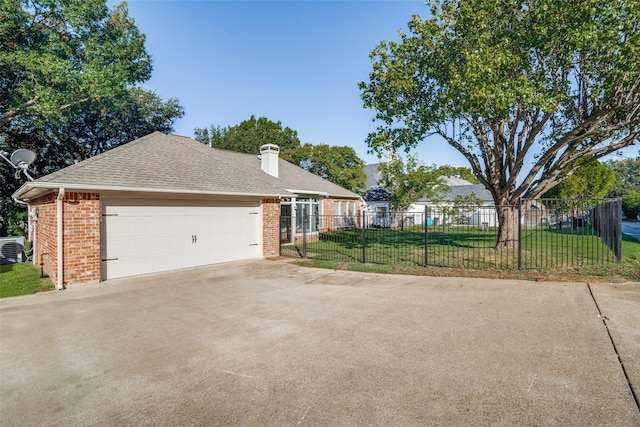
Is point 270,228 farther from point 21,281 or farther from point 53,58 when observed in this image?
point 53,58

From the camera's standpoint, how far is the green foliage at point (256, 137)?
38.7m

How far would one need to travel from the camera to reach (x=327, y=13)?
12.2 m

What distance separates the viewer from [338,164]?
99.3 ft

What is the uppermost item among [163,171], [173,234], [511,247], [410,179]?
[410,179]

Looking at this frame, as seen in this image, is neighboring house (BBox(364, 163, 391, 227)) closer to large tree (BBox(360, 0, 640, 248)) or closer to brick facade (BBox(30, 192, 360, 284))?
large tree (BBox(360, 0, 640, 248))

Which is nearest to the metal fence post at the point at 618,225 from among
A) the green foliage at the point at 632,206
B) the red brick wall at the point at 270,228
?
the red brick wall at the point at 270,228

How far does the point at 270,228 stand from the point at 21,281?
7468 millimetres

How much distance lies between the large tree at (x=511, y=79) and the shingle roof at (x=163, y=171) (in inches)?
219

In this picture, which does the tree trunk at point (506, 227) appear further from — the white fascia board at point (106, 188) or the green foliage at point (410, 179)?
the green foliage at point (410, 179)

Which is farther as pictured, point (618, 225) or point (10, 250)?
point (10, 250)

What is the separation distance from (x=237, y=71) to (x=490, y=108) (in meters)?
11.5

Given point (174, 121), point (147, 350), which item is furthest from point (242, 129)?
point (147, 350)

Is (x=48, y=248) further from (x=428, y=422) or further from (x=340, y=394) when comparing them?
(x=428, y=422)

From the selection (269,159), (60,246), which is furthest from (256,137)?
(60,246)
